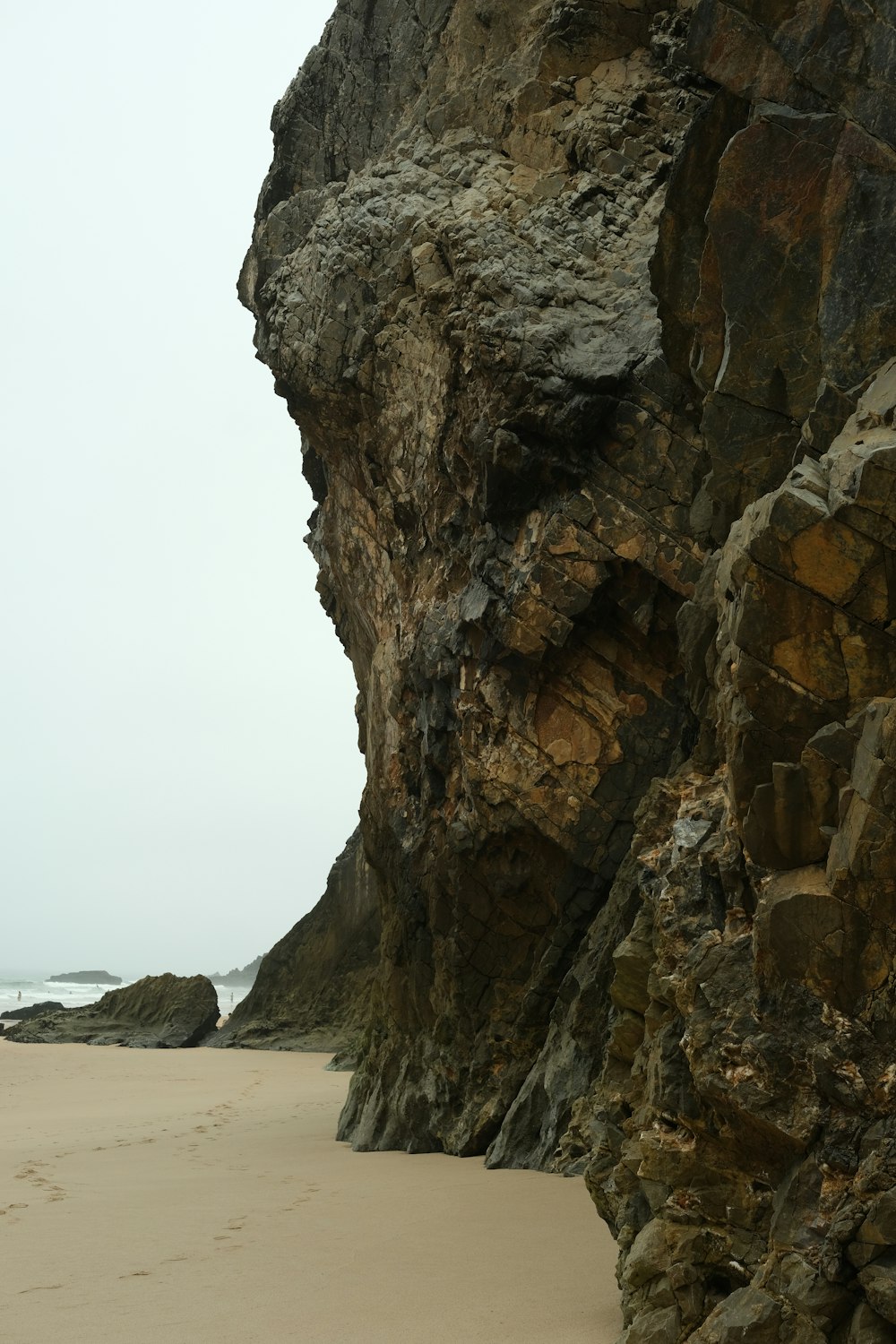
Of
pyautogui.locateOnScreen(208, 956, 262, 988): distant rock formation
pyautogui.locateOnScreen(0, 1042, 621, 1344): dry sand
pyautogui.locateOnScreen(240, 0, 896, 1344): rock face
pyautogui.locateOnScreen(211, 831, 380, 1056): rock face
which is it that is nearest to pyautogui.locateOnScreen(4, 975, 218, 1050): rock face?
pyautogui.locateOnScreen(211, 831, 380, 1056): rock face

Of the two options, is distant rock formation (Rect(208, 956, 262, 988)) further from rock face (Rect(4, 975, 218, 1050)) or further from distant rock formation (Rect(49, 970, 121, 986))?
rock face (Rect(4, 975, 218, 1050))

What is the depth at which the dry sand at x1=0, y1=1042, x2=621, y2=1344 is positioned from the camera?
20.2ft

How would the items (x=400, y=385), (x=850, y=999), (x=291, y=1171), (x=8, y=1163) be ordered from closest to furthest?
(x=850, y=999) → (x=291, y=1171) → (x=8, y=1163) → (x=400, y=385)

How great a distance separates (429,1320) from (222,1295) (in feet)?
4.73

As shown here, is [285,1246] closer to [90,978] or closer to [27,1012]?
[27,1012]

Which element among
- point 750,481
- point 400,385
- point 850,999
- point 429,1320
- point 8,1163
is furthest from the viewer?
point 400,385

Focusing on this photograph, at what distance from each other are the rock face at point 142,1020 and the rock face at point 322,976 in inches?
45.1

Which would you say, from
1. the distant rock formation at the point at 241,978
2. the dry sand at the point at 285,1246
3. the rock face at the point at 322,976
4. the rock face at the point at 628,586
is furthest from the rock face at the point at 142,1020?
the distant rock formation at the point at 241,978

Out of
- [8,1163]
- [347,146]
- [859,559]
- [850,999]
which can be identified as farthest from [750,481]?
[347,146]

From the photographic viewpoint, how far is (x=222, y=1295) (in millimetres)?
6812

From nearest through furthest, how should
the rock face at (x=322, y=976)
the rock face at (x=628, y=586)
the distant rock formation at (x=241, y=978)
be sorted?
the rock face at (x=628, y=586) → the rock face at (x=322, y=976) → the distant rock formation at (x=241, y=978)

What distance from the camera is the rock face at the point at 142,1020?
33312mm

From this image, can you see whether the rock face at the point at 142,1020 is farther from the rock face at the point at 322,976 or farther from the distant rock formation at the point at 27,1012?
the distant rock formation at the point at 27,1012

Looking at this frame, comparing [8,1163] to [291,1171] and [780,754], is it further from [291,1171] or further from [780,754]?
[780,754]
